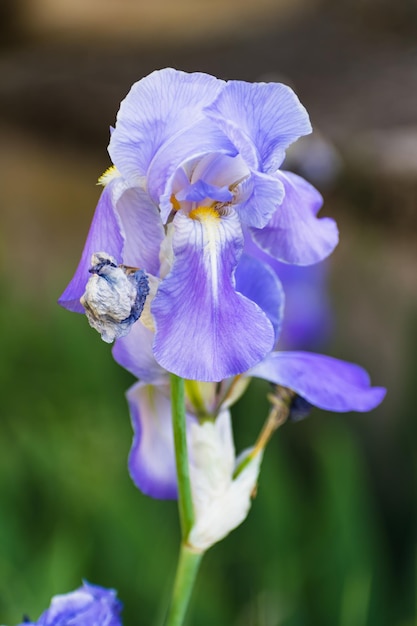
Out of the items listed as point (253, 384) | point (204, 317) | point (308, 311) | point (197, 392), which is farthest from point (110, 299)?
point (308, 311)

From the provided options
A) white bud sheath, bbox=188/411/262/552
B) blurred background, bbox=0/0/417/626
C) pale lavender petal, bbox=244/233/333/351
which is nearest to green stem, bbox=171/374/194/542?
white bud sheath, bbox=188/411/262/552

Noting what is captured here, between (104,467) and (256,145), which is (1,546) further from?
(256,145)

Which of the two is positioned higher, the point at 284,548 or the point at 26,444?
the point at 26,444

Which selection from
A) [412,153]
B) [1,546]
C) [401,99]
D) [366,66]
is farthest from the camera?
[366,66]

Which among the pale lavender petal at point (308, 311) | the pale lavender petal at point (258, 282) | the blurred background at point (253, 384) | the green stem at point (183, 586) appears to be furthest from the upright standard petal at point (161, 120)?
the pale lavender petal at point (308, 311)

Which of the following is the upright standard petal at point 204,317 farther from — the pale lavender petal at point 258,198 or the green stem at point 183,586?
the green stem at point 183,586

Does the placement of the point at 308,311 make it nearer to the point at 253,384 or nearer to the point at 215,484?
the point at 253,384

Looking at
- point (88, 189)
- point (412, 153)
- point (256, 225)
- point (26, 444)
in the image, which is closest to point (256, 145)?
point (256, 225)
